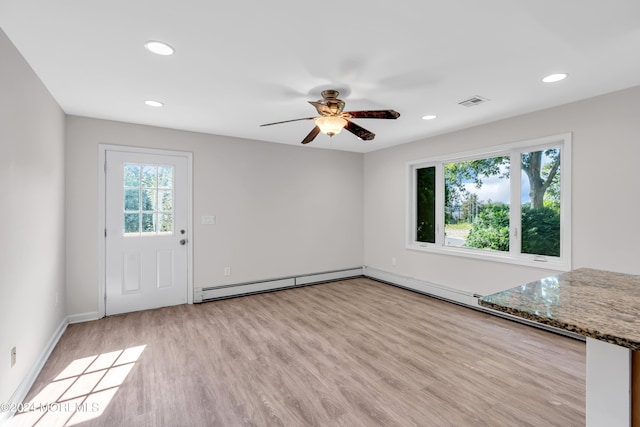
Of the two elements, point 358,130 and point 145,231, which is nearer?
point 358,130

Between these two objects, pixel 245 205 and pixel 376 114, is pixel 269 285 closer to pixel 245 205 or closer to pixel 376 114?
pixel 245 205

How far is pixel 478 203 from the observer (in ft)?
13.9

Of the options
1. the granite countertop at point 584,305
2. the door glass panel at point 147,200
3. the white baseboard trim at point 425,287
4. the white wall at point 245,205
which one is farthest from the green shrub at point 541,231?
the door glass panel at point 147,200

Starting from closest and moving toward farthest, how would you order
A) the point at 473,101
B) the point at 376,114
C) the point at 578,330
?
the point at 578,330, the point at 376,114, the point at 473,101

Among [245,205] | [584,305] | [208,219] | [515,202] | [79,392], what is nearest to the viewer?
[584,305]

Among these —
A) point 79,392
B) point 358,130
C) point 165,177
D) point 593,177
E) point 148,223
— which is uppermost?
point 358,130

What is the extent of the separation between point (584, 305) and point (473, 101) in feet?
8.04

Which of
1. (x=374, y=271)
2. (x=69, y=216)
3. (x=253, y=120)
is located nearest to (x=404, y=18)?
(x=253, y=120)

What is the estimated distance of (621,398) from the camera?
40.3 inches

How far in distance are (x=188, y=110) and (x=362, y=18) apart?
231cm

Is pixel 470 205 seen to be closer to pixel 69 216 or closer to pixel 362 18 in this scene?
pixel 362 18

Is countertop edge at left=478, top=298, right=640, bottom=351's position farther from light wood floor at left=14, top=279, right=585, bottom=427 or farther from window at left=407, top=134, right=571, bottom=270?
window at left=407, top=134, right=571, bottom=270

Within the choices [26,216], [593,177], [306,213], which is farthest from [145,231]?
[593,177]

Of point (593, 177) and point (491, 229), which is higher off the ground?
point (593, 177)
